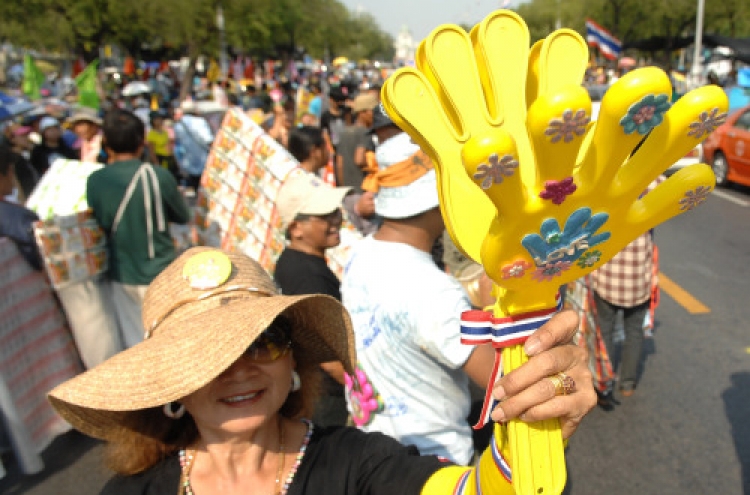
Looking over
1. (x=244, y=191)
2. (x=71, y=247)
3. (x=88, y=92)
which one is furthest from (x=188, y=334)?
(x=88, y=92)

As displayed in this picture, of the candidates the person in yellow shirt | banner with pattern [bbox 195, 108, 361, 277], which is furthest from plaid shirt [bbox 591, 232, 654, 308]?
the person in yellow shirt

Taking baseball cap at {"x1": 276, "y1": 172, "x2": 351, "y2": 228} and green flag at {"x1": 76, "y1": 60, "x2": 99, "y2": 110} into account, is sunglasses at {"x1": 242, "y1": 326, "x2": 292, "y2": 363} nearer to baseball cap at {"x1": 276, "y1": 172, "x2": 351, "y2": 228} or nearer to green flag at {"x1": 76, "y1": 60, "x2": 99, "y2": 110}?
baseball cap at {"x1": 276, "y1": 172, "x2": 351, "y2": 228}

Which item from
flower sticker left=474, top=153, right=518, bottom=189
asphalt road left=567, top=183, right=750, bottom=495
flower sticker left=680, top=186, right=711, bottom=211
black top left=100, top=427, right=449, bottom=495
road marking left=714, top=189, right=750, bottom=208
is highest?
flower sticker left=474, top=153, right=518, bottom=189

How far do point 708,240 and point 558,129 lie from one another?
731 centimetres

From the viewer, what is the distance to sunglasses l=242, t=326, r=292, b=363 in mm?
1366

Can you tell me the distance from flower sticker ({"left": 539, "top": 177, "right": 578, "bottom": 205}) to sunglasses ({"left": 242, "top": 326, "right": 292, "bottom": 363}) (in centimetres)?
72

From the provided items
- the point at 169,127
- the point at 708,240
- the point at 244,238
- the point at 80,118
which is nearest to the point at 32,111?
the point at 169,127

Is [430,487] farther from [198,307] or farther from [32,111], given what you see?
[32,111]

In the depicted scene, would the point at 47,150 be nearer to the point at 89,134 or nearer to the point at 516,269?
the point at 89,134

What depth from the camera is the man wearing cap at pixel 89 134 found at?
6.02 metres

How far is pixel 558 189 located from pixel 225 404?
858mm

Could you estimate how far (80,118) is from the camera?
6004 mm

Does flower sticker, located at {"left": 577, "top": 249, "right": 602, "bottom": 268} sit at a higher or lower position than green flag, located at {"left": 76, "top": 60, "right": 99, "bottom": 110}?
higher

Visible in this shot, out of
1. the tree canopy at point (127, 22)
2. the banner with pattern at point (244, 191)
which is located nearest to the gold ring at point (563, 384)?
the banner with pattern at point (244, 191)
